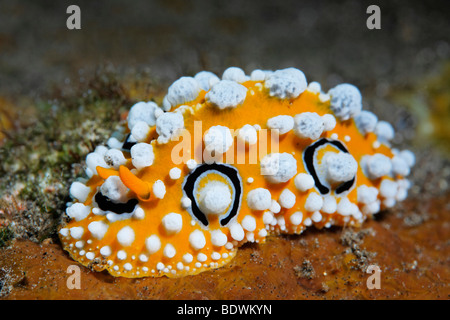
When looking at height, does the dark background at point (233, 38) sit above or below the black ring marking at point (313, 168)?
above

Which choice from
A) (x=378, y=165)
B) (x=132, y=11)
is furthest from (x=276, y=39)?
(x=378, y=165)

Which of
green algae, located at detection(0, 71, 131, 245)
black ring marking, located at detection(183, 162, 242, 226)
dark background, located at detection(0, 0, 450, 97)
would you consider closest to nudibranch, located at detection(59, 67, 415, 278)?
black ring marking, located at detection(183, 162, 242, 226)

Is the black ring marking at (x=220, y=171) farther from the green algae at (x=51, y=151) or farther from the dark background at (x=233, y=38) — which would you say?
the dark background at (x=233, y=38)

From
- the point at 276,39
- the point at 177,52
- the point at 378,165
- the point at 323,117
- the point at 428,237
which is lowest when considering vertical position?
the point at 428,237

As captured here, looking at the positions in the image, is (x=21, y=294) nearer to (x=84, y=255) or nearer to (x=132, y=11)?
(x=84, y=255)

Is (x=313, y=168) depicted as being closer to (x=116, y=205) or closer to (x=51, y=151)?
(x=116, y=205)

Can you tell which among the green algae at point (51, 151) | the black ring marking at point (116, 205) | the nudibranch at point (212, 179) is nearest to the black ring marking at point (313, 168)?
the nudibranch at point (212, 179)

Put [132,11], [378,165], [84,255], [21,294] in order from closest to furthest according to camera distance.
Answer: [21,294] < [84,255] < [378,165] < [132,11]

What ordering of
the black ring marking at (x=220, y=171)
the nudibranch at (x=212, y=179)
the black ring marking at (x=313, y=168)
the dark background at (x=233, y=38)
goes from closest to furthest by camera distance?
the nudibranch at (x=212, y=179) < the black ring marking at (x=220, y=171) < the black ring marking at (x=313, y=168) < the dark background at (x=233, y=38)

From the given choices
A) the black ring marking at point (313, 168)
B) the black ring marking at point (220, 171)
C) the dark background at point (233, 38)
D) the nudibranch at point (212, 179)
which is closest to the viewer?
the nudibranch at point (212, 179)
